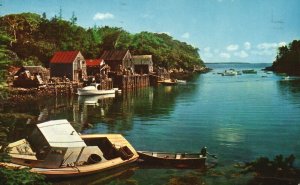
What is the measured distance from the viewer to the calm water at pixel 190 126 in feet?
77.3

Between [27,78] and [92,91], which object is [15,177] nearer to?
[27,78]

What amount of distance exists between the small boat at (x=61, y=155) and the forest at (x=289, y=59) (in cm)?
12929

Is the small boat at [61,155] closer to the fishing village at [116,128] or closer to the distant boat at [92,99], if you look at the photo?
the fishing village at [116,128]

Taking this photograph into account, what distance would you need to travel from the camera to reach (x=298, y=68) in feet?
495

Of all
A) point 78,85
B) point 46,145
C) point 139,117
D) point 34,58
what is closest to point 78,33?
point 34,58

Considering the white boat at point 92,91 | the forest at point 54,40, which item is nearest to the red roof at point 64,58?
the forest at point 54,40

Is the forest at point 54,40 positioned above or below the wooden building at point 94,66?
above

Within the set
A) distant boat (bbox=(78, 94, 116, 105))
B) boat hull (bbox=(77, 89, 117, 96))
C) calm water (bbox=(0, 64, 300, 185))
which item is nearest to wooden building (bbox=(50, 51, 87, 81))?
boat hull (bbox=(77, 89, 117, 96))

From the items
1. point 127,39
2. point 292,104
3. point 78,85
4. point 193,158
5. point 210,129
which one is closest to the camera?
point 193,158

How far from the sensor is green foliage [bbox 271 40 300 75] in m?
152

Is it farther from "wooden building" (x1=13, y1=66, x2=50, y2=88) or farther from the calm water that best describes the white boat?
"wooden building" (x1=13, y1=66, x2=50, y2=88)

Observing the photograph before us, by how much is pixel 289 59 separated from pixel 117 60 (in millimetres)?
93770

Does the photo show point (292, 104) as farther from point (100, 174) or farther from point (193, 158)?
point (100, 174)

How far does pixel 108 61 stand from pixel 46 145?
71099mm
